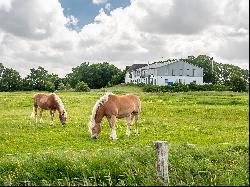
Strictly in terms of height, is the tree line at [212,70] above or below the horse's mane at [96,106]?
above

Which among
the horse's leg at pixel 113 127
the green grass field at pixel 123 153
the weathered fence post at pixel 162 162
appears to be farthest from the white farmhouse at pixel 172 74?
the weathered fence post at pixel 162 162

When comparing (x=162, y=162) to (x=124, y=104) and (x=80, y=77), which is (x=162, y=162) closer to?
(x=124, y=104)

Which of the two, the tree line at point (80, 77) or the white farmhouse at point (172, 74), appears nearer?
the white farmhouse at point (172, 74)

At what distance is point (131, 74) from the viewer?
12450cm

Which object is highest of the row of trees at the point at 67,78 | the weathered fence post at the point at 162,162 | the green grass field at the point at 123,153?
the row of trees at the point at 67,78

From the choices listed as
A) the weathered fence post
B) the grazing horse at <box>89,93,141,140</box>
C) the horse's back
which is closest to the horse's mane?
the grazing horse at <box>89,93,141,140</box>

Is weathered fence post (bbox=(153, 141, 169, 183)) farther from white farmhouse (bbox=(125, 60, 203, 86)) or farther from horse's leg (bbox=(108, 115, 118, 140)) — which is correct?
white farmhouse (bbox=(125, 60, 203, 86))

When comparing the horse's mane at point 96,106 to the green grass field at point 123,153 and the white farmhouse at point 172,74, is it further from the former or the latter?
the white farmhouse at point 172,74

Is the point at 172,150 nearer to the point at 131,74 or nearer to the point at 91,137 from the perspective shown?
the point at 91,137

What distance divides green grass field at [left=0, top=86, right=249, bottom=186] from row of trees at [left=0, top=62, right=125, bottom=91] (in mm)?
88200

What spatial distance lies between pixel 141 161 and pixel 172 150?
4.41 ft

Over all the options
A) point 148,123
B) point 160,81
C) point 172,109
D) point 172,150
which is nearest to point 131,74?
point 160,81

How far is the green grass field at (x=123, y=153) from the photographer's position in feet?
34.8

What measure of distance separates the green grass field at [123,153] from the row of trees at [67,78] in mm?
88200
